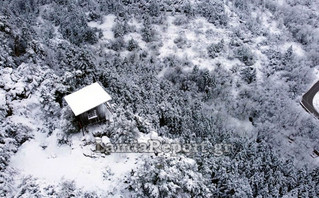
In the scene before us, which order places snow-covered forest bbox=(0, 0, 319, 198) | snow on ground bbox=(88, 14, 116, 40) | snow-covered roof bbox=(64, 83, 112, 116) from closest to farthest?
snow-covered forest bbox=(0, 0, 319, 198) → snow-covered roof bbox=(64, 83, 112, 116) → snow on ground bbox=(88, 14, 116, 40)

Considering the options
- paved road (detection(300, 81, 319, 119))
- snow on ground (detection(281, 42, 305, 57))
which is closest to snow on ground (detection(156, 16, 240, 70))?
snow on ground (detection(281, 42, 305, 57))

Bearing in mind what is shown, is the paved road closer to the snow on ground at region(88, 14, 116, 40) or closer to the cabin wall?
the cabin wall

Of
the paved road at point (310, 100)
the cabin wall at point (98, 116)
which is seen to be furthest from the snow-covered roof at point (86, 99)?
the paved road at point (310, 100)

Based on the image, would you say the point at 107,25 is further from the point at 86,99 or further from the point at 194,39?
the point at 86,99

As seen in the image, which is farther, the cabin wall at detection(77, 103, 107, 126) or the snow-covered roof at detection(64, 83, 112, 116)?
the cabin wall at detection(77, 103, 107, 126)

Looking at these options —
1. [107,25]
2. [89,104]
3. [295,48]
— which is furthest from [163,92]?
[295,48]

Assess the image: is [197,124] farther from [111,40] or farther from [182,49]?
[111,40]
